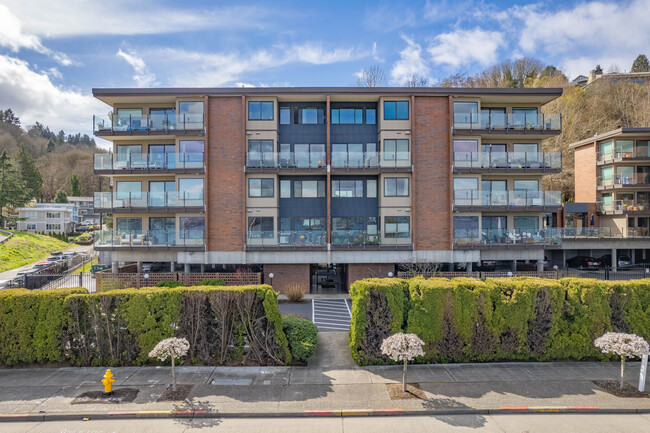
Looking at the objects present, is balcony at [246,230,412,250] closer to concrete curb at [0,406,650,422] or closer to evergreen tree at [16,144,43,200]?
concrete curb at [0,406,650,422]

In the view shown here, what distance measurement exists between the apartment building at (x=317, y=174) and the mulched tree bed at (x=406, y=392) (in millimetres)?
13190

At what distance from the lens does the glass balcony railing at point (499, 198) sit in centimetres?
2362

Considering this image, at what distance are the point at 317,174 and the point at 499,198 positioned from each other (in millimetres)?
12240

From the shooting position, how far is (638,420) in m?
9.05

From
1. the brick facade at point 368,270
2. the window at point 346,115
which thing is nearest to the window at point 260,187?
the window at point 346,115

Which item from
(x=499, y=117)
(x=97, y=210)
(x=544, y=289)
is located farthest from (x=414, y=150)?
(x=97, y=210)

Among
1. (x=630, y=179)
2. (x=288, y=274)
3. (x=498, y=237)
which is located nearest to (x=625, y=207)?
(x=630, y=179)

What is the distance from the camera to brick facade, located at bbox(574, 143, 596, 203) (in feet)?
120

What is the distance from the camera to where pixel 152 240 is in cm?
2320

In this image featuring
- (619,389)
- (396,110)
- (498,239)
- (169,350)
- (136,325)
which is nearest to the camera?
(169,350)

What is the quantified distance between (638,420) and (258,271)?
20517mm

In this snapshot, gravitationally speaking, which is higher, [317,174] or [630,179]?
[630,179]

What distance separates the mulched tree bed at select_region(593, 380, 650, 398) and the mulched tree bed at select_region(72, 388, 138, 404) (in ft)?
44.5

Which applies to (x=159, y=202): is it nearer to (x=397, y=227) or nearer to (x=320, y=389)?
(x=397, y=227)
